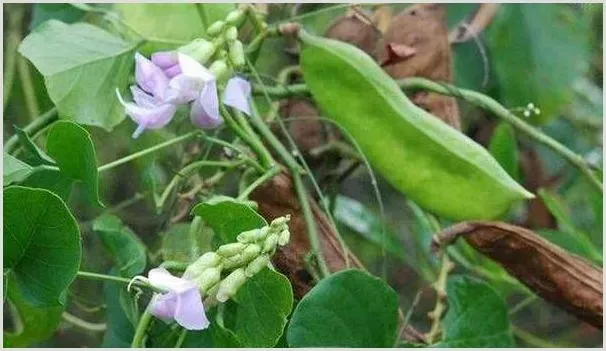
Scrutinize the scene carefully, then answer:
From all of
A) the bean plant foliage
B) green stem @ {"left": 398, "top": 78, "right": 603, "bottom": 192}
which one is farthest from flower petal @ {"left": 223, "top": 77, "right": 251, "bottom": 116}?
→ green stem @ {"left": 398, "top": 78, "right": 603, "bottom": 192}

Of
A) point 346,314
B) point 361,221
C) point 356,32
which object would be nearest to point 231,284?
point 346,314

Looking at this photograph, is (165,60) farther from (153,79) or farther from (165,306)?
(165,306)

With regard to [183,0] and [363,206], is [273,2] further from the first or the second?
[363,206]

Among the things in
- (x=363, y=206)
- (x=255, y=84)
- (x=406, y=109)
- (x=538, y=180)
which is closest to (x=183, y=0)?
(x=255, y=84)

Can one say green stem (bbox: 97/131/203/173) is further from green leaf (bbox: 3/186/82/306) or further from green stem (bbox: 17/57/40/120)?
green stem (bbox: 17/57/40/120)

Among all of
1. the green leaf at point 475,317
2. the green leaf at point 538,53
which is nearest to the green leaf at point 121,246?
the green leaf at point 475,317

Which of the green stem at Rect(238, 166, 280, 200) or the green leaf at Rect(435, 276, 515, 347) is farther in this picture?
the green leaf at Rect(435, 276, 515, 347)
